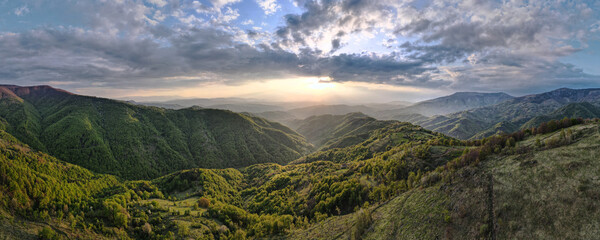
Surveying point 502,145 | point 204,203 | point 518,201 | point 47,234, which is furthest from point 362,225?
point 204,203

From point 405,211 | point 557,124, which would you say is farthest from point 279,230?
point 557,124

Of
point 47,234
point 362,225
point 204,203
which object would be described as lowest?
point 204,203

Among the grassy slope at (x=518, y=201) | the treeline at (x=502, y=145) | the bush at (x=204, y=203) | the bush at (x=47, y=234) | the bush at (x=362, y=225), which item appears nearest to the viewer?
the grassy slope at (x=518, y=201)

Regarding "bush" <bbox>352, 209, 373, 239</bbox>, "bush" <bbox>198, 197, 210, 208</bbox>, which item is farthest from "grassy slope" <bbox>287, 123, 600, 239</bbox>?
"bush" <bbox>198, 197, 210, 208</bbox>

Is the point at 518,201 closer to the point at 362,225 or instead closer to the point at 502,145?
the point at 502,145

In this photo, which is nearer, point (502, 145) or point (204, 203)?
point (502, 145)

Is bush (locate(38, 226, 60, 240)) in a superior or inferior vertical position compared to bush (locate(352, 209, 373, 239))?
inferior

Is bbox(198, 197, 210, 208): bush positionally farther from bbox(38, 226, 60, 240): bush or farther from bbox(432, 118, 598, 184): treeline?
bbox(432, 118, 598, 184): treeline

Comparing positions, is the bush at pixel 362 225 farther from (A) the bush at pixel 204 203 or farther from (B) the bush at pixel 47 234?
(A) the bush at pixel 204 203

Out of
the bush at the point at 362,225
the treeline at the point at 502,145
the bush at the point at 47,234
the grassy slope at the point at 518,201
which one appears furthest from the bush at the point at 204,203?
the treeline at the point at 502,145

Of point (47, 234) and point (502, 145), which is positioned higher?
point (502, 145)

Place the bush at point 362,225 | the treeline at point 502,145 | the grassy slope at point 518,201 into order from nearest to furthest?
1. the grassy slope at point 518,201
2. the treeline at point 502,145
3. the bush at point 362,225
